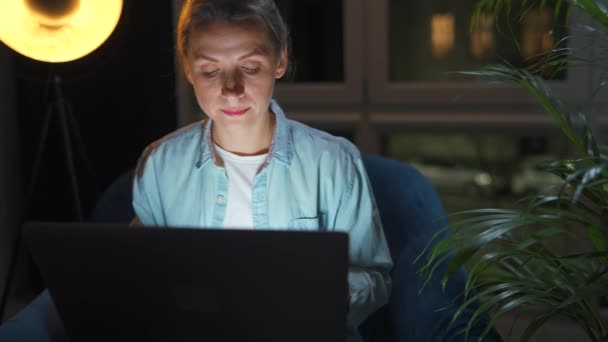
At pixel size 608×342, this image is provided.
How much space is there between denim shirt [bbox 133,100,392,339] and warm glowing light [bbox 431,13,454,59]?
1.48m

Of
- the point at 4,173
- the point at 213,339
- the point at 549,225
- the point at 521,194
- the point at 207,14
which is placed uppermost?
the point at 207,14

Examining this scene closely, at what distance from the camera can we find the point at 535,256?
Answer: 1.22 metres

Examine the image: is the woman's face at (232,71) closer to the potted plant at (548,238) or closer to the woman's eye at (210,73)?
the woman's eye at (210,73)

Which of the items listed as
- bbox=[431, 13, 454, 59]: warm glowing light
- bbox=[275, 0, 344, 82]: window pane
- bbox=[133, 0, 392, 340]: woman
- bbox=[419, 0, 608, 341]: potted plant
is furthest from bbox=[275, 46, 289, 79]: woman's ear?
bbox=[431, 13, 454, 59]: warm glowing light

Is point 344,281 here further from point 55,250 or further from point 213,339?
point 55,250

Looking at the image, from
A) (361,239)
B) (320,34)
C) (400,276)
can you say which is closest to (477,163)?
(320,34)

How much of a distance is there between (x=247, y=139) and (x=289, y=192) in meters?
0.13

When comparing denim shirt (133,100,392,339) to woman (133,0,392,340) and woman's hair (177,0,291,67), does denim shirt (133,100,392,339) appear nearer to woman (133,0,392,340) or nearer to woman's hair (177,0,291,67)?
woman (133,0,392,340)

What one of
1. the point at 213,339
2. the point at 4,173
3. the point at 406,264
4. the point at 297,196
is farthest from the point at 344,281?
the point at 4,173

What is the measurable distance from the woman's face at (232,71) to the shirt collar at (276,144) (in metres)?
0.06

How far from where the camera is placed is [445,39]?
2791 millimetres

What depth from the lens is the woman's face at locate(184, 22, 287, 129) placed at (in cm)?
129

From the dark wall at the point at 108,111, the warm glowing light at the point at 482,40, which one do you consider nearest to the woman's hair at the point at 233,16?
the dark wall at the point at 108,111

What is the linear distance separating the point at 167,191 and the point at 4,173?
162 cm
